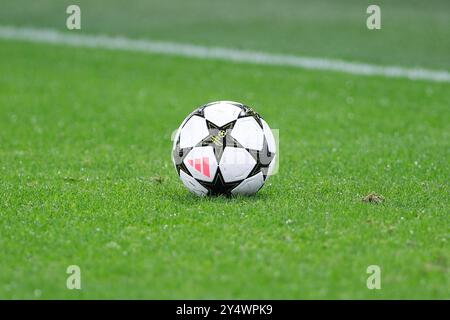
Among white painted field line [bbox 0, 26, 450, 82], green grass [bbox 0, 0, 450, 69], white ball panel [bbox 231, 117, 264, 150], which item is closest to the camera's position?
white ball panel [bbox 231, 117, 264, 150]

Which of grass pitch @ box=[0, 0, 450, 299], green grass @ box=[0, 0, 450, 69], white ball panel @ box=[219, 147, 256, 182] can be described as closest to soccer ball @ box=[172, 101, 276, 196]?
white ball panel @ box=[219, 147, 256, 182]

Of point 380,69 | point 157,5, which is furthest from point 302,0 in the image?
point 380,69

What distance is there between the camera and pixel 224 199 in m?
9.80

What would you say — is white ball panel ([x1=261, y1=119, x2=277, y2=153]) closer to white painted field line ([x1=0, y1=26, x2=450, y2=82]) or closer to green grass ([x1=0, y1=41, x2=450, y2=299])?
green grass ([x1=0, y1=41, x2=450, y2=299])

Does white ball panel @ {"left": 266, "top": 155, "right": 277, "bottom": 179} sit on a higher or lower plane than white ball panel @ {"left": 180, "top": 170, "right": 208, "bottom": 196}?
higher

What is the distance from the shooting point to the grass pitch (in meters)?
7.43

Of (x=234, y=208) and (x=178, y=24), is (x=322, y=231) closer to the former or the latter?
(x=234, y=208)

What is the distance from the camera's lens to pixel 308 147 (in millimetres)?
13836

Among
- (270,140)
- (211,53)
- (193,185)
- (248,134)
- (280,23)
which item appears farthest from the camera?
(280,23)

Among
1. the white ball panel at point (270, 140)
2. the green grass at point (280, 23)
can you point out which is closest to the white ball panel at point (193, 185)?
the white ball panel at point (270, 140)

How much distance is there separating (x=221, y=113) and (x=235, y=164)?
0.68 metres

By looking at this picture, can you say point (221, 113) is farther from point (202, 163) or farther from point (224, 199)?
point (224, 199)

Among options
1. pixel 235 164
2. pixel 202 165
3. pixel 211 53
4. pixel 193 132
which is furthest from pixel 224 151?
pixel 211 53

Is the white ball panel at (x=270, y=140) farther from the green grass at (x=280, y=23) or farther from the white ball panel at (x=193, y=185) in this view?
the green grass at (x=280, y=23)
